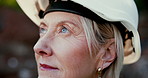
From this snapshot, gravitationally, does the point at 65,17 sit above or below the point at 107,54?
above

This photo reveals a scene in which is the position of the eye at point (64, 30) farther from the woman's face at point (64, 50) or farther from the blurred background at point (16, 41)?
the blurred background at point (16, 41)

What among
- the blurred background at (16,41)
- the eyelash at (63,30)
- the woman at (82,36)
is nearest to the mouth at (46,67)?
the woman at (82,36)

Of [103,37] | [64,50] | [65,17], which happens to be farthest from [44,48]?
[103,37]

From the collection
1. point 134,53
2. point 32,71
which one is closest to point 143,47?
point 32,71

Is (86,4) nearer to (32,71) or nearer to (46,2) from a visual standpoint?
(46,2)

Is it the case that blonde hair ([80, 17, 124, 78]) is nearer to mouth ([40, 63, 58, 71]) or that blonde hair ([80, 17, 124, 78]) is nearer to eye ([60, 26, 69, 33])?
eye ([60, 26, 69, 33])

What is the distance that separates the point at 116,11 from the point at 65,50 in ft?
1.47

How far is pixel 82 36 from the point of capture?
2582mm

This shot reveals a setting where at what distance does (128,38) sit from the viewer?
9.42 ft

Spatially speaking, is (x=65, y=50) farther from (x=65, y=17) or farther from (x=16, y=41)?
(x=16, y=41)

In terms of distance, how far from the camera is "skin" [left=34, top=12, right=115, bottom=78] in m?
2.53

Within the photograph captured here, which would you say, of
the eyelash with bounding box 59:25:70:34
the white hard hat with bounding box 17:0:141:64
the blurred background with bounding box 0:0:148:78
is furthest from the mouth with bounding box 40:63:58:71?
the blurred background with bounding box 0:0:148:78

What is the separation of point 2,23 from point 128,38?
5175 mm

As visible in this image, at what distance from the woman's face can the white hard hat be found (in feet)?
0.54
